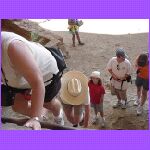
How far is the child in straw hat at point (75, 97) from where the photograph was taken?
397 cm

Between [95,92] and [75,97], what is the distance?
0.74 m

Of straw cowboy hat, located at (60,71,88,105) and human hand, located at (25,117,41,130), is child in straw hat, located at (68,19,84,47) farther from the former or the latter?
human hand, located at (25,117,41,130)

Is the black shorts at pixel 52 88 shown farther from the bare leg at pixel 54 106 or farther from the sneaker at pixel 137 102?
the sneaker at pixel 137 102

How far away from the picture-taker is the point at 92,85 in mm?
4582

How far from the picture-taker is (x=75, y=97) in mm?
3971

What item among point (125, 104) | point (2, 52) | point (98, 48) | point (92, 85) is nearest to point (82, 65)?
point (98, 48)

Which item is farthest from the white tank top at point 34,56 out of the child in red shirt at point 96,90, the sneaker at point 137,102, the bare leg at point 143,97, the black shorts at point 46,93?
the sneaker at point 137,102

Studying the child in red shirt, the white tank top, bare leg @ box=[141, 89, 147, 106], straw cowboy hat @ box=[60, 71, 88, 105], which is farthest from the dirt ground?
the white tank top

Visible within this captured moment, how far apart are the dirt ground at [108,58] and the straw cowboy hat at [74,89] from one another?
4.13 feet

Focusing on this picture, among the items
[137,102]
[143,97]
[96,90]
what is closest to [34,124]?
[96,90]

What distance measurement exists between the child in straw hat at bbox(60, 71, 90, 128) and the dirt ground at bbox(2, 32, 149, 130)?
115cm

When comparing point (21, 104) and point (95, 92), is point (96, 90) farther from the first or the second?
Result: point (21, 104)

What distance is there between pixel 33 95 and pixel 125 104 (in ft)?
12.3

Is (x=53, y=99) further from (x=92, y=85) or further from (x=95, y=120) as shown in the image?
(x=95, y=120)
